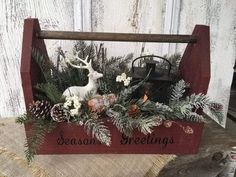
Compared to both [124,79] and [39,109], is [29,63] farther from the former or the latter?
[124,79]

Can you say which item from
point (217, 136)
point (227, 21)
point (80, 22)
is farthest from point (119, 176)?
point (227, 21)

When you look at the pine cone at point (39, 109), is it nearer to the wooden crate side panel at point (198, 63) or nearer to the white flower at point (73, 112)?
the white flower at point (73, 112)

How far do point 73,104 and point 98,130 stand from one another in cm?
8

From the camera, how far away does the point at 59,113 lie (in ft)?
1.96

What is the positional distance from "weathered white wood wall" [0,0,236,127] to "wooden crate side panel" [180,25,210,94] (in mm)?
249

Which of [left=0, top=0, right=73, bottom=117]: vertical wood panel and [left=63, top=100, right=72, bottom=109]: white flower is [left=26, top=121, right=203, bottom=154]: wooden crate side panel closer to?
[left=63, top=100, right=72, bottom=109]: white flower

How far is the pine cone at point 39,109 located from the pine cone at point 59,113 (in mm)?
21

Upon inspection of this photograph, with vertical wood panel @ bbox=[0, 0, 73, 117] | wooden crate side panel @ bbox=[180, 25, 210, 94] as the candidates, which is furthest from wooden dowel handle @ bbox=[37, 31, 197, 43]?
vertical wood panel @ bbox=[0, 0, 73, 117]

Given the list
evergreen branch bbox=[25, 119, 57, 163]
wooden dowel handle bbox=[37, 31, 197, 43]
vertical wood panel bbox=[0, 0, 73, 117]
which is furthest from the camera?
vertical wood panel bbox=[0, 0, 73, 117]

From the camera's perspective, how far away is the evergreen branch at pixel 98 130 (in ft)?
1.86

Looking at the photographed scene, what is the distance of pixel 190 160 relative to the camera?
0.68 metres

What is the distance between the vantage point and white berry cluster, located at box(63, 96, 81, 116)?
598mm

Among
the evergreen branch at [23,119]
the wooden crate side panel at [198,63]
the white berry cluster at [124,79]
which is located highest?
the wooden crate side panel at [198,63]

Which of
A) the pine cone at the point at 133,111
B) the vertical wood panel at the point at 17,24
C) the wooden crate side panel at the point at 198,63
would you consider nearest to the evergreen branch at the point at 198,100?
the wooden crate side panel at the point at 198,63
